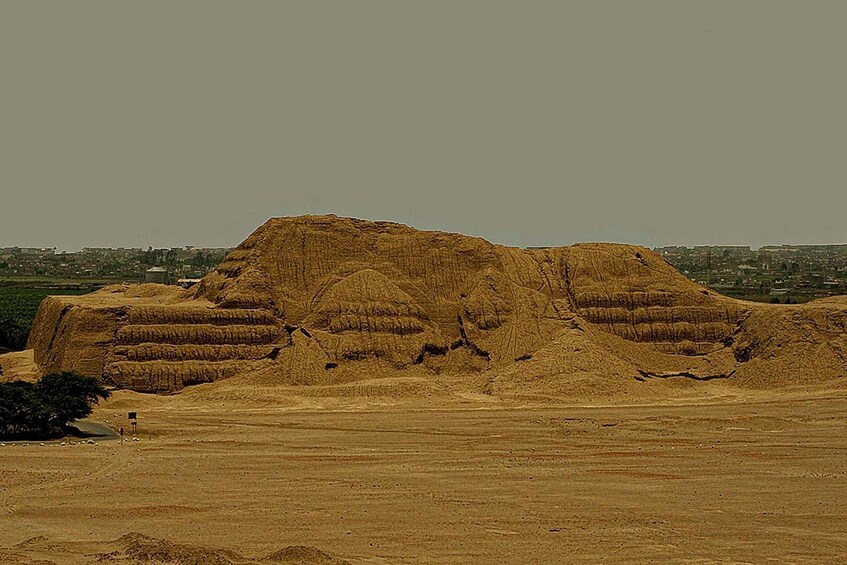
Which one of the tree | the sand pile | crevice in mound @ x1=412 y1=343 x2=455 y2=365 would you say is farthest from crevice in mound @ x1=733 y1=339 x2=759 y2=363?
the sand pile

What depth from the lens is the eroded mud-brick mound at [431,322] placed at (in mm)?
55125

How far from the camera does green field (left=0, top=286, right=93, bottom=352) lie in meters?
73.8

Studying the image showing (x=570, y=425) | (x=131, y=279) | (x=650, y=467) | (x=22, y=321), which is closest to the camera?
(x=650, y=467)

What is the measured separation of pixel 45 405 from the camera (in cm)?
4453

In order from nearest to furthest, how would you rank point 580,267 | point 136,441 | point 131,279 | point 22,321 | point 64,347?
point 136,441
point 64,347
point 580,267
point 22,321
point 131,279

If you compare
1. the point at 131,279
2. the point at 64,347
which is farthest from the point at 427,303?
the point at 131,279

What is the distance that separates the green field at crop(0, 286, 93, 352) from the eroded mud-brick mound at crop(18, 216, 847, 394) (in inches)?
421

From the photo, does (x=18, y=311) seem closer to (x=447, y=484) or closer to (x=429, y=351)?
(x=429, y=351)

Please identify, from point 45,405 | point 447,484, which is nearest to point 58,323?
point 45,405

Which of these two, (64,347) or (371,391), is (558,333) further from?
(64,347)

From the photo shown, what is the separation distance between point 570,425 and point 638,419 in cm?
366

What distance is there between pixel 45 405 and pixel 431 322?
852 inches

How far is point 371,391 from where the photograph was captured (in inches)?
2169

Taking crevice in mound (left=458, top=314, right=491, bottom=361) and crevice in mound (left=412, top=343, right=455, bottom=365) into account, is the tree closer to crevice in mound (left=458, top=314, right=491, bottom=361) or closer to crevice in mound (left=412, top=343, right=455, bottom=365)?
crevice in mound (left=412, top=343, right=455, bottom=365)
